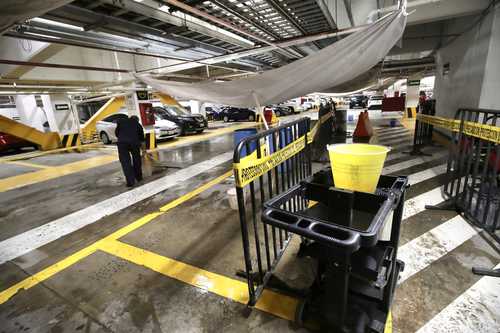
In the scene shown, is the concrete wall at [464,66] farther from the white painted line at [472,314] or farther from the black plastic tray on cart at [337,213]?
the black plastic tray on cart at [337,213]

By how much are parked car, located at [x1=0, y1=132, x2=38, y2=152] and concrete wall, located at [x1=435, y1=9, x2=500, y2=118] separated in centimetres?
1665

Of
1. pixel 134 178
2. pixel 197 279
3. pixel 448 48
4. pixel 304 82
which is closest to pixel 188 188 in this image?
pixel 134 178

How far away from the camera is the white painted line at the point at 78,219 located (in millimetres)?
2990

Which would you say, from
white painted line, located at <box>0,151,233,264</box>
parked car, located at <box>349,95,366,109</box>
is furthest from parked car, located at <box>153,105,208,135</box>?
parked car, located at <box>349,95,366,109</box>

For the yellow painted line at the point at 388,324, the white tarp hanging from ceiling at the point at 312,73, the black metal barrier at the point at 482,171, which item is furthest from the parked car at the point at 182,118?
the yellow painted line at the point at 388,324

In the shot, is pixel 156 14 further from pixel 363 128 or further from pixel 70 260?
pixel 363 128

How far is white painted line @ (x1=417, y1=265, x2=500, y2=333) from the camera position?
1.56m

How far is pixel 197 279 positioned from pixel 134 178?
12.2 ft

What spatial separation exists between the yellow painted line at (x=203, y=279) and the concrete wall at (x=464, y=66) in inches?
218

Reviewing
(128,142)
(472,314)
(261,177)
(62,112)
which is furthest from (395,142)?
(62,112)

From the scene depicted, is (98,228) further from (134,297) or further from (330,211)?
(330,211)

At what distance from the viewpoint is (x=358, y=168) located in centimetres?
137

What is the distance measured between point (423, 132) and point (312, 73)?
5.05m

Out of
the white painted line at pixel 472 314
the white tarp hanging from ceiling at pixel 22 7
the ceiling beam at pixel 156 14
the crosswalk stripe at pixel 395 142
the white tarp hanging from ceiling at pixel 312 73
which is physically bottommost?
the white painted line at pixel 472 314
